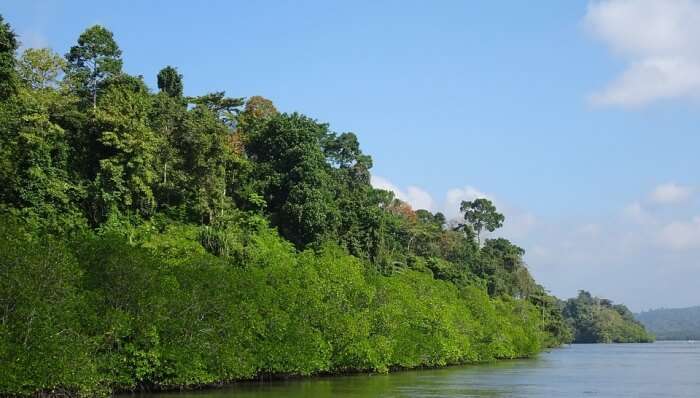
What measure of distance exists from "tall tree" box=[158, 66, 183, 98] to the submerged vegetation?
13cm

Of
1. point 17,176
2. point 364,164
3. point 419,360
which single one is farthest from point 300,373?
point 364,164

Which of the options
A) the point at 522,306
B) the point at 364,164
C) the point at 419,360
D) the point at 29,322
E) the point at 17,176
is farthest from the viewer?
the point at 522,306

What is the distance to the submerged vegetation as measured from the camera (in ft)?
86.7

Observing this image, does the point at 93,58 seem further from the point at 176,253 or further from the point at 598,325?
the point at 598,325

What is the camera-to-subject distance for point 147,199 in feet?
129

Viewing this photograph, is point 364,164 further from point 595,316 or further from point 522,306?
point 595,316

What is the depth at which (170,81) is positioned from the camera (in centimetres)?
5366

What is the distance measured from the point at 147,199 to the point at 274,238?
831cm

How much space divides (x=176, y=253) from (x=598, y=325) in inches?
4936

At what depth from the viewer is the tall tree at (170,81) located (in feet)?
175

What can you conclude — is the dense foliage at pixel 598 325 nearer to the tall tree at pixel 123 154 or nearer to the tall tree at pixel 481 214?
the tall tree at pixel 481 214

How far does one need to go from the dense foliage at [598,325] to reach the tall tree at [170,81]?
368ft

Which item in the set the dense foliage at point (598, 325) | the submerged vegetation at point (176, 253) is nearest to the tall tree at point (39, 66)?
the submerged vegetation at point (176, 253)

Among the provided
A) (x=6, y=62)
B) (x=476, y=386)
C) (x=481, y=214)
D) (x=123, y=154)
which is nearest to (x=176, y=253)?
(x=123, y=154)
